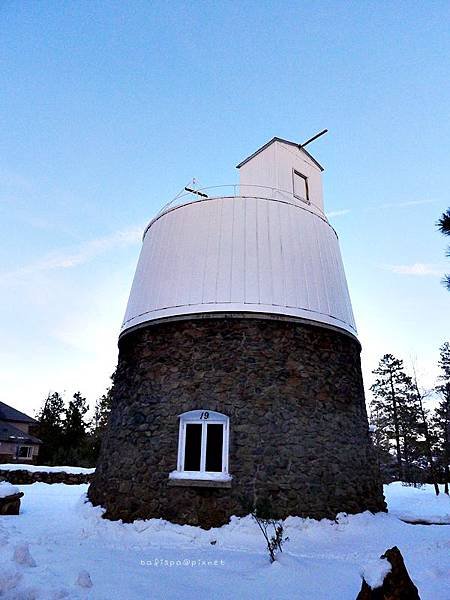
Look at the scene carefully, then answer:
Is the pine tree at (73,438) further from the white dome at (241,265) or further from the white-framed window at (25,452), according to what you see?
the white dome at (241,265)

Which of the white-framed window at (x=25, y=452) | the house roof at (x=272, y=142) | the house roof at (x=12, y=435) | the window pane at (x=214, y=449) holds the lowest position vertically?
the window pane at (x=214, y=449)

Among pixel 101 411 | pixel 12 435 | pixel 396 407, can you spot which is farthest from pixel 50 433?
pixel 396 407

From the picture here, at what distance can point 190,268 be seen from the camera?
35.4ft

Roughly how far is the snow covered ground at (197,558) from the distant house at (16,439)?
2277 centimetres

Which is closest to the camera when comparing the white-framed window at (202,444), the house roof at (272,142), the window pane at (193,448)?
the white-framed window at (202,444)

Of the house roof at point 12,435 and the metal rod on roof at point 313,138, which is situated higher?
the metal rod on roof at point 313,138

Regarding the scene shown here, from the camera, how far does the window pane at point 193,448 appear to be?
9.05m

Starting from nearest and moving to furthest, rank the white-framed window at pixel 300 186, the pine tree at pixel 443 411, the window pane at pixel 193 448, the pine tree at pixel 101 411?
the window pane at pixel 193 448 < the white-framed window at pixel 300 186 < the pine tree at pixel 443 411 < the pine tree at pixel 101 411

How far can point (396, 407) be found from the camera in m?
35.7

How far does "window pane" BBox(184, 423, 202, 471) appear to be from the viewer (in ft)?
29.7

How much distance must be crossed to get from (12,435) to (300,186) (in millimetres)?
28659

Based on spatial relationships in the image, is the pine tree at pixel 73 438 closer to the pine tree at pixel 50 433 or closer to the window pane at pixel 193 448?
the pine tree at pixel 50 433

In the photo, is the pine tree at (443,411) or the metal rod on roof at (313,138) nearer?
the metal rod on roof at (313,138)

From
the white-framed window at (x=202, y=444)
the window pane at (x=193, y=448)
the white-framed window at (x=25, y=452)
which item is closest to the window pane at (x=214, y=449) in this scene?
the white-framed window at (x=202, y=444)
